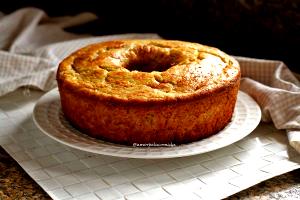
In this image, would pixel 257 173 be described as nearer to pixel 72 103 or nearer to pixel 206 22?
pixel 72 103

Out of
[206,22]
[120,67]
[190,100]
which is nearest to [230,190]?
[190,100]

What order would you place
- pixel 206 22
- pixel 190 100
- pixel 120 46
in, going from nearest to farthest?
1. pixel 190 100
2. pixel 120 46
3. pixel 206 22

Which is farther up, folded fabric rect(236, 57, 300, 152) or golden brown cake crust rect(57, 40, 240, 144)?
golden brown cake crust rect(57, 40, 240, 144)

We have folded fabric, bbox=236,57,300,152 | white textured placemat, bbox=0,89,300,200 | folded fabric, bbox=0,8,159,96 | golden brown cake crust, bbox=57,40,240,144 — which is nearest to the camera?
white textured placemat, bbox=0,89,300,200

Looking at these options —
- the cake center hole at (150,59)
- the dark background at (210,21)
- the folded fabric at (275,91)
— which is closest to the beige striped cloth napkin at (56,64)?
the folded fabric at (275,91)

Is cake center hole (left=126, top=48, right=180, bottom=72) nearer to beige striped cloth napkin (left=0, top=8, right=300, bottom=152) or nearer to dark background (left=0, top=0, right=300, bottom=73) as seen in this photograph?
beige striped cloth napkin (left=0, top=8, right=300, bottom=152)

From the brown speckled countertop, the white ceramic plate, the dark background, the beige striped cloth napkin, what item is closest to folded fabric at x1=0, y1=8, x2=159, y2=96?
the beige striped cloth napkin

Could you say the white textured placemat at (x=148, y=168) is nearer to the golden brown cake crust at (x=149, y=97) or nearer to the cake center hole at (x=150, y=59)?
the golden brown cake crust at (x=149, y=97)

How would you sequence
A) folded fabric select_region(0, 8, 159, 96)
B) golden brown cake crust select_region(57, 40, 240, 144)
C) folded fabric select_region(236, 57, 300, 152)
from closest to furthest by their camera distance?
golden brown cake crust select_region(57, 40, 240, 144), folded fabric select_region(236, 57, 300, 152), folded fabric select_region(0, 8, 159, 96)
